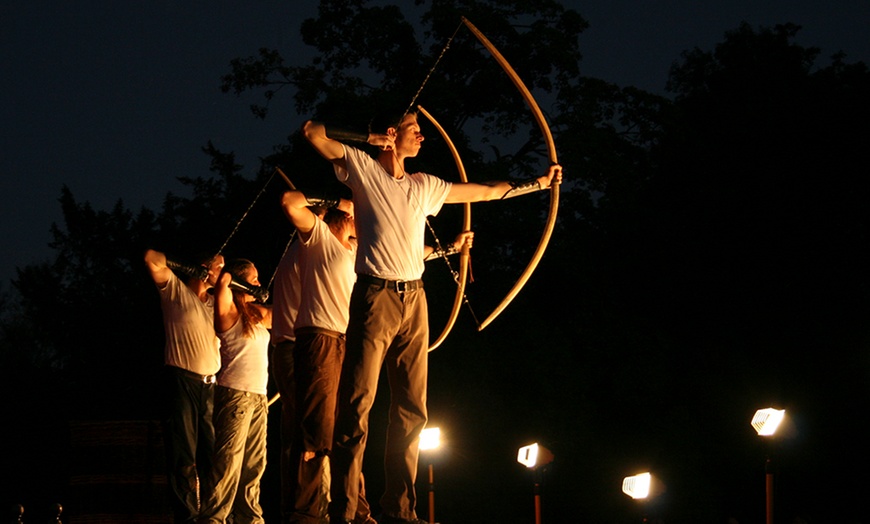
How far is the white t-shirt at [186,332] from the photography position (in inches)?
251

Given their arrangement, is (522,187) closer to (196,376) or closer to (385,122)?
(385,122)

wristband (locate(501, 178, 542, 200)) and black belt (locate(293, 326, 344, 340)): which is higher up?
wristband (locate(501, 178, 542, 200))

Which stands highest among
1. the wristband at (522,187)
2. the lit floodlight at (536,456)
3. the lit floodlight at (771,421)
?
the lit floodlight at (771,421)

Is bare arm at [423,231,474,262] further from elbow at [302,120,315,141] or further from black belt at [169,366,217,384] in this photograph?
black belt at [169,366,217,384]

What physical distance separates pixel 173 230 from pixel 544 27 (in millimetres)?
6515

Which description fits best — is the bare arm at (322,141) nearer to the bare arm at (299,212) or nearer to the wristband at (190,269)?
the bare arm at (299,212)

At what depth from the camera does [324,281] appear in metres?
5.12

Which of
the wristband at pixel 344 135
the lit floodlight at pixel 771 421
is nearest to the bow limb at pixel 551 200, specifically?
the wristband at pixel 344 135

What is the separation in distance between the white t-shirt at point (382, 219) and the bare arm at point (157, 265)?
2104 millimetres

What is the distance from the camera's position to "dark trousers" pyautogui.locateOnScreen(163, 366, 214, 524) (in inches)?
241

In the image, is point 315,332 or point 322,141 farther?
point 315,332

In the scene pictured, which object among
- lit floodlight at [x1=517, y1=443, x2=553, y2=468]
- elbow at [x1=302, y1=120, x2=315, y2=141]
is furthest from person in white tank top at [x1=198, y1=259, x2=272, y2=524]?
lit floodlight at [x1=517, y1=443, x2=553, y2=468]

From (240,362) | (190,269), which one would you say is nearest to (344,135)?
(240,362)

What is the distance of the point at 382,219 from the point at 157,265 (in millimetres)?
2280
